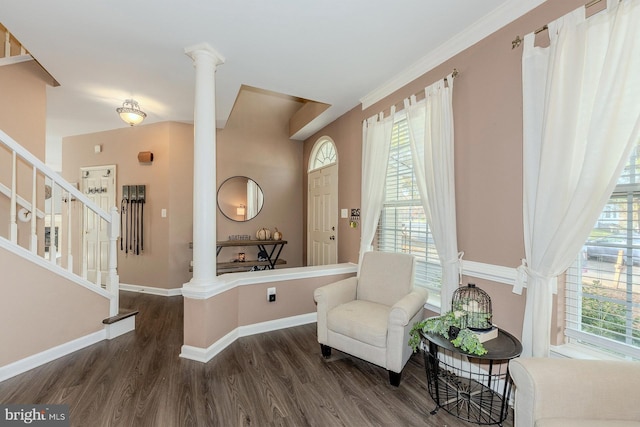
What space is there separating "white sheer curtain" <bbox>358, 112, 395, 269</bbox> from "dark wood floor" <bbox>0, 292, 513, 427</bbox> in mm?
1229

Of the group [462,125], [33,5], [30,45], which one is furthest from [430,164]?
[30,45]

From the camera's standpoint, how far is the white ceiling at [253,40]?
2.02m

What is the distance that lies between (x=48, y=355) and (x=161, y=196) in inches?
102

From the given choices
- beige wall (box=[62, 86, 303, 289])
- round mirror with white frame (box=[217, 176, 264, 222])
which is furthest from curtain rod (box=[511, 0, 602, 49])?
round mirror with white frame (box=[217, 176, 264, 222])

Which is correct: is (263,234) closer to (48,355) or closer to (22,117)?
(48,355)

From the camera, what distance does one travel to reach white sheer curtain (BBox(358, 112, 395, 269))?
10.3ft

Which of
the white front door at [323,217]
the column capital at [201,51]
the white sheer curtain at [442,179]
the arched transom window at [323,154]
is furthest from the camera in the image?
the arched transom window at [323,154]

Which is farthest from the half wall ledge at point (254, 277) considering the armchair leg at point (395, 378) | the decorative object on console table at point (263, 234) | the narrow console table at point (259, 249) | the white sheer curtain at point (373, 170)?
the decorative object on console table at point (263, 234)

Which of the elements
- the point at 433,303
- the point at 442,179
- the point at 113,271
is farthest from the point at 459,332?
the point at 113,271

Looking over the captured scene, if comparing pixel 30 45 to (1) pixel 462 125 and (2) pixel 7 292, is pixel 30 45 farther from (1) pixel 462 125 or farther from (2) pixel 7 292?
(1) pixel 462 125

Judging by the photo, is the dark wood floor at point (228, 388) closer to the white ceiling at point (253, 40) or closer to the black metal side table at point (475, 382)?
the black metal side table at point (475, 382)

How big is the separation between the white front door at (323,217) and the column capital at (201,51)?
2.13 meters

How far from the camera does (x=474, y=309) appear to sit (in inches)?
72.6

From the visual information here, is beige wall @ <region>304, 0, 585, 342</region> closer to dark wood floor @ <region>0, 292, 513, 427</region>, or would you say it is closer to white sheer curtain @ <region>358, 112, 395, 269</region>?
white sheer curtain @ <region>358, 112, 395, 269</region>
